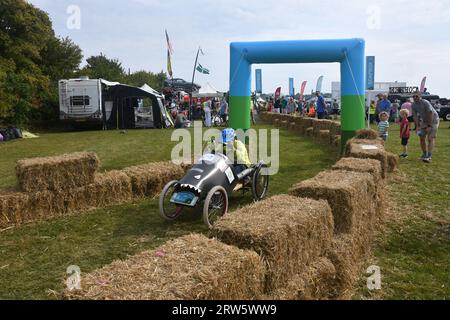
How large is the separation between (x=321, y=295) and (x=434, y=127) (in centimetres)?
832

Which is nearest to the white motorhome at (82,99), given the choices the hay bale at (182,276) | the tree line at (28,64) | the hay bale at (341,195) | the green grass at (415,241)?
the tree line at (28,64)

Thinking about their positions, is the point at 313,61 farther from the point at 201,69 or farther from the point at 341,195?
the point at 201,69

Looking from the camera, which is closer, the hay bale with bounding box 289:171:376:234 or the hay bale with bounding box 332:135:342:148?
the hay bale with bounding box 289:171:376:234

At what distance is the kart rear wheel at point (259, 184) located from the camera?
7043 mm

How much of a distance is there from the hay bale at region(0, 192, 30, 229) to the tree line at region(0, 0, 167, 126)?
15775 mm

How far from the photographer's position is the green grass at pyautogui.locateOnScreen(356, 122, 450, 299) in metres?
3.90

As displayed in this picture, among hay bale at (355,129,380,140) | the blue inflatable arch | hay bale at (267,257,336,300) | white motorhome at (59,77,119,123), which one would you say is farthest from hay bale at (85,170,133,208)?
white motorhome at (59,77,119,123)

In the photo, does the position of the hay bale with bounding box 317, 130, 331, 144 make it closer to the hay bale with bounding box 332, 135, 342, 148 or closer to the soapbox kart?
the hay bale with bounding box 332, 135, 342, 148

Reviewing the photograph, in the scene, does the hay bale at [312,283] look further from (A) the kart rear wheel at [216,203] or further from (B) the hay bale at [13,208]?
(B) the hay bale at [13,208]

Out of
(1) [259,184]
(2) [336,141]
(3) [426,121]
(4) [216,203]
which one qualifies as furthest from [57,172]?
(2) [336,141]

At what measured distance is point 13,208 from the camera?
586cm

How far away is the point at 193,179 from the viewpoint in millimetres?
5762

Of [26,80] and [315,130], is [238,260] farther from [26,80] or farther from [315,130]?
[26,80]

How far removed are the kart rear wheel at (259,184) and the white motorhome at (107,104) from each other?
51.3 ft
